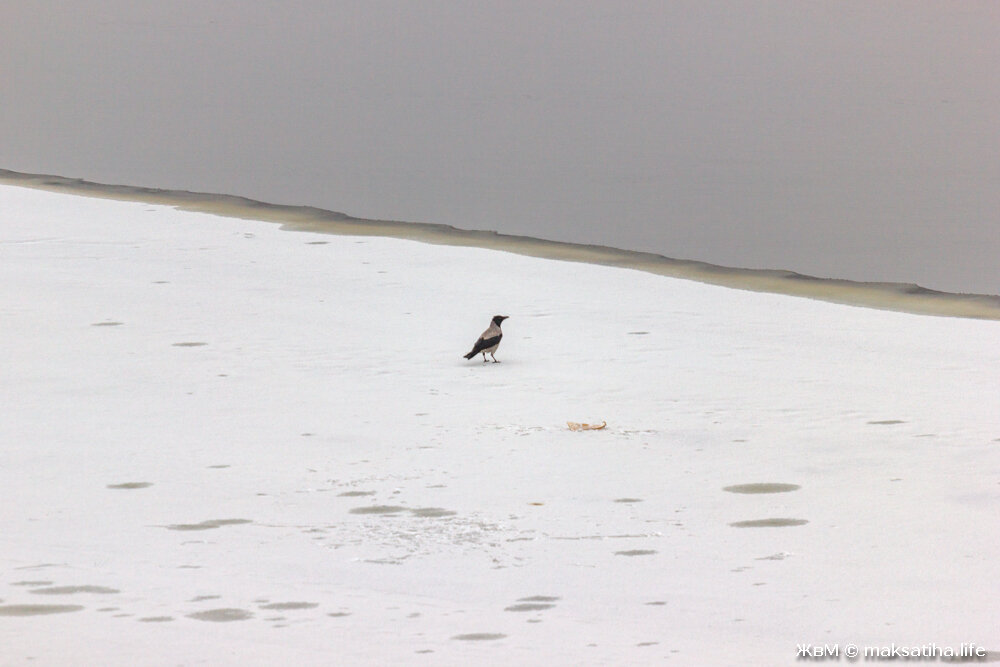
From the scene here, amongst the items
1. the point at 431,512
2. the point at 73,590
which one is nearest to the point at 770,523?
the point at 431,512

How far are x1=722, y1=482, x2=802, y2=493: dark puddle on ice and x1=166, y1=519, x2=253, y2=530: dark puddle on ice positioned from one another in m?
1.64

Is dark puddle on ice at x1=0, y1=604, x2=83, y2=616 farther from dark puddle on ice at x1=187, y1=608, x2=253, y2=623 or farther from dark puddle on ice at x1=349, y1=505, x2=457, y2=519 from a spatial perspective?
dark puddle on ice at x1=349, y1=505, x2=457, y2=519

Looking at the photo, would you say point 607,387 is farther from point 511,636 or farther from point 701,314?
point 511,636

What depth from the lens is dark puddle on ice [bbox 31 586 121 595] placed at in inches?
141

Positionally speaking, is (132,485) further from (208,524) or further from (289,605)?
(289,605)

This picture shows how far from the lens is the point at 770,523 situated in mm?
4379

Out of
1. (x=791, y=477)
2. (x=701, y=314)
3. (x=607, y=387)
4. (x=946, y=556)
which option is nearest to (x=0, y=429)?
(x=607, y=387)

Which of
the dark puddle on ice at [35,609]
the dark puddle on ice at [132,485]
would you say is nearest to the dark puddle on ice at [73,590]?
the dark puddle on ice at [35,609]

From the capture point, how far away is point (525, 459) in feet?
17.3

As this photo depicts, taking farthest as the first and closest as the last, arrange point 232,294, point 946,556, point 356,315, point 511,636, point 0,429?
1. point 232,294
2. point 356,315
3. point 0,429
4. point 946,556
5. point 511,636

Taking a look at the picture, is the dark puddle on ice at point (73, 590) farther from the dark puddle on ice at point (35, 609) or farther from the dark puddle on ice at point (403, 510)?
the dark puddle on ice at point (403, 510)

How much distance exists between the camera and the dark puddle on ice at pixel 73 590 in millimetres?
3594

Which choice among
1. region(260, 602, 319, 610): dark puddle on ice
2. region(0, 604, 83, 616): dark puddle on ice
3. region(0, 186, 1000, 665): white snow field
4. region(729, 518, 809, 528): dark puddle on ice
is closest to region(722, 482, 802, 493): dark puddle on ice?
region(0, 186, 1000, 665): white snow field

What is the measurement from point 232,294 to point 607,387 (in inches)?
131
